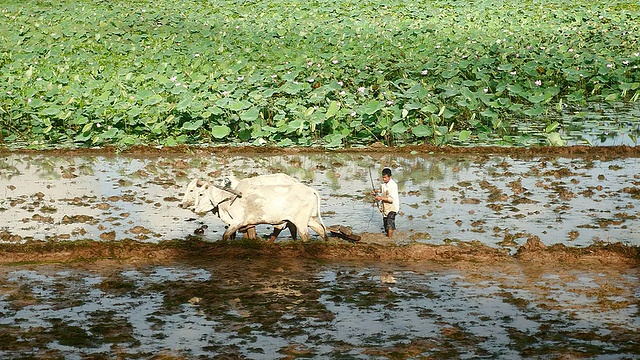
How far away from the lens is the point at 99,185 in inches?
538

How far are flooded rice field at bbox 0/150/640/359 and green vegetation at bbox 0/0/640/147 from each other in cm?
228

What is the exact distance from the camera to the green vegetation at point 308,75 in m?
17.1

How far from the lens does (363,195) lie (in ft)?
42.7

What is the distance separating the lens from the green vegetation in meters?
17.1

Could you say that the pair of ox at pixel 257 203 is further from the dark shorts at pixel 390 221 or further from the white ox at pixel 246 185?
the dark shorts at pixel 390 221

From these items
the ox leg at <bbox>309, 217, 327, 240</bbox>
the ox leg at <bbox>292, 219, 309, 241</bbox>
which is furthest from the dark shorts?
the ox leg at <bbox>292, 219, 309, 241</bbox>

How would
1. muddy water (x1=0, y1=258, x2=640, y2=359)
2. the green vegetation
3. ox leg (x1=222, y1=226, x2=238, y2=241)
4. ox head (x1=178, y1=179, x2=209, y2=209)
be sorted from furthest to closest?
the green vegetation → ox leg (x1=222, y1=226, x2=238, y2=241) → ox head (x1=178, y1=179, x2=209, y2=209) → muddy water (x1=0, y1=258, x2=640, y2=359)

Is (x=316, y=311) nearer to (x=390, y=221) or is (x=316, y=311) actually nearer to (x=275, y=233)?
(x=275, y=233)

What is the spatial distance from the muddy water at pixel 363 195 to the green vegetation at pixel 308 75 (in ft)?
4.49

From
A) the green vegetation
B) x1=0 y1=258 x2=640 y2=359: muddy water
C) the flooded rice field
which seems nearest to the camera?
x1=0 y1=258 x2=640 y2=359: muddy water

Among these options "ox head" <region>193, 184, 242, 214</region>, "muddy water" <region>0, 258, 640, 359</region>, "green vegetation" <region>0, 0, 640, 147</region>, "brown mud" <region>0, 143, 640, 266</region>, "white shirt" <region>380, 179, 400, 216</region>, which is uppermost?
"green vegetation" <region>0, 0, 640, 147</region>

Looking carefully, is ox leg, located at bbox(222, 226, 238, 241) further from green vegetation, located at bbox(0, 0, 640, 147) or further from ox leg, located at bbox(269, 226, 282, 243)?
green vegetation, located at bbox(0, 0, 640, 147)

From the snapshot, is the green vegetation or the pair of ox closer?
the pair of ox

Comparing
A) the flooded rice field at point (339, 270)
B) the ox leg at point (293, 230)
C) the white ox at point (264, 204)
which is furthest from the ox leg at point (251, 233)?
the ox leg at point (293, 230)
